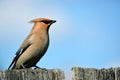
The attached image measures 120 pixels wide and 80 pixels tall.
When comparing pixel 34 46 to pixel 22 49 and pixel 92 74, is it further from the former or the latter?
pixel 92 74

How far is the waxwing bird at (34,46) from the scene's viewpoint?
8.25 metres

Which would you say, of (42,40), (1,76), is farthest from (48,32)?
(1,76)

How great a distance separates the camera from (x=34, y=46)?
848 centimetres

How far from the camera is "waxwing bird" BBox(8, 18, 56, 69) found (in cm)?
825

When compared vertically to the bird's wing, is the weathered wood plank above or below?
below

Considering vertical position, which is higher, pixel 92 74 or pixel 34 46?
pixel 34 46

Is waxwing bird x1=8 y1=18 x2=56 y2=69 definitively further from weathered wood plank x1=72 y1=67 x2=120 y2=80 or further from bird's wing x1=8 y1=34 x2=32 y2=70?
weathered wood plank x1=72 y1=67 x2=120 y2=80

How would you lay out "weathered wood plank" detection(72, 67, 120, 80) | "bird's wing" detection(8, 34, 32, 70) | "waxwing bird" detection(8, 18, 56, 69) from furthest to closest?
"bird's wing" detection(8, 34, 32, 70)
"waxwing bird" detection(8, 18, 56, 69)
"weathered wood plank" detection(72, 67, 120, 80)

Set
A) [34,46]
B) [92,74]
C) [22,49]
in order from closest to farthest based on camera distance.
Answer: [92,74]
[34,46]
[22,49]

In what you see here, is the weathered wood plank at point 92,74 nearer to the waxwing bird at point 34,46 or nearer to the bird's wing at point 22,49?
the waxwing bird at point 34,46

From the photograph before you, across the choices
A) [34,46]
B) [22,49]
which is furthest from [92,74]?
[22,49]

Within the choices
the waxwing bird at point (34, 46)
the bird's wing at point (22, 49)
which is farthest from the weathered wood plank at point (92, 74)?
the bird's wing at point (22, 49)

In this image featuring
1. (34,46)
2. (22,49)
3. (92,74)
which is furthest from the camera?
(22,49)

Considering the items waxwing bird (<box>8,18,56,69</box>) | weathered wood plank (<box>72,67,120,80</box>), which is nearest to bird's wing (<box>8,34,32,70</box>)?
waxwing bird (<box>8,18,56,69</box>)
